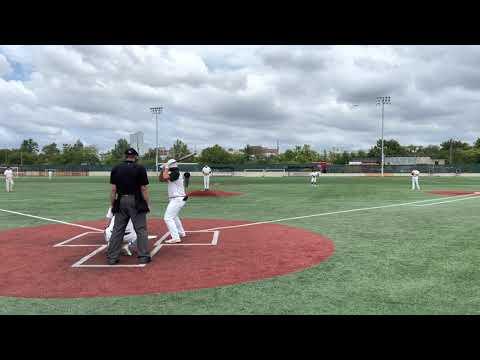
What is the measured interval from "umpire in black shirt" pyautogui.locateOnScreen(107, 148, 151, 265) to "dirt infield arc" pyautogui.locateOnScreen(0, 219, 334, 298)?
0.28 meters

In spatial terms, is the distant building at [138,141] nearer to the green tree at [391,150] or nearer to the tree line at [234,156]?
the tree line at [234,156]

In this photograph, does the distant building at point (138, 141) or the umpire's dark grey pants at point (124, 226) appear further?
the distant building at point (138, 141)

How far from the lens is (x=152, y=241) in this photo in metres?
8.50

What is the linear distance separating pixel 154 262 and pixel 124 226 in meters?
0.86

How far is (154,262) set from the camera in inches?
259

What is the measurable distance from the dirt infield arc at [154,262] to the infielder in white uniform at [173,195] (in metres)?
0.42

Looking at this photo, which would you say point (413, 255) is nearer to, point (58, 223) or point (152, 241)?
point (152, 241)

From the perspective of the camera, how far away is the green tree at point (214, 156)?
4195 inches

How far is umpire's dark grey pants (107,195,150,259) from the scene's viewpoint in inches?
256

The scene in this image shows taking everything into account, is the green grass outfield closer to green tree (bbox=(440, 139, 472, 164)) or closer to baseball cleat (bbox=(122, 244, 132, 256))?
baseball cleat (bbox=(122, 244, 132, 256))

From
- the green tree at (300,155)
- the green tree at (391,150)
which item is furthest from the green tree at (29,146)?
the green tree at (391,150)

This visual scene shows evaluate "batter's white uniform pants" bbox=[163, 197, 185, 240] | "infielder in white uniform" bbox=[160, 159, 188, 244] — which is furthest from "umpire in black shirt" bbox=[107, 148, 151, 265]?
"batter's white uniform pants" bbox=[163, 197, 185, 240]

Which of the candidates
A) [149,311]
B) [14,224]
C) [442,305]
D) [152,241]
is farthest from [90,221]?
[442,305]
